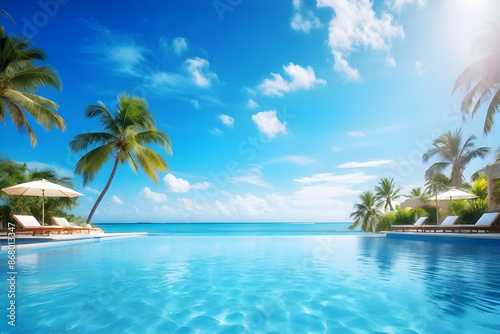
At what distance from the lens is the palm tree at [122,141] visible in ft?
48.5

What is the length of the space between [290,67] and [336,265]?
10639mm

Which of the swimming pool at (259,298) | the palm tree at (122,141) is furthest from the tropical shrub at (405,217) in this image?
the palm tree at (122,141)

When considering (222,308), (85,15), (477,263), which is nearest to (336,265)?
(477,263)

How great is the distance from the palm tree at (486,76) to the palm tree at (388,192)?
32.4 ft

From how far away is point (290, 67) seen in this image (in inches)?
571

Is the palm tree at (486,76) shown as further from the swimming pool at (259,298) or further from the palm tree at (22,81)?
the palm tree at (22,81)

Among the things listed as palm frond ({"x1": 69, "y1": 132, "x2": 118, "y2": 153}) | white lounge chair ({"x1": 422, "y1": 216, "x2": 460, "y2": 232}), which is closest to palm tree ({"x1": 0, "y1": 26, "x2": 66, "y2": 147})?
palm frond ({"x1": 69, "y1": 132, "x2": 118, "y2": 153})

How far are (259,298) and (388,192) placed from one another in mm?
21498

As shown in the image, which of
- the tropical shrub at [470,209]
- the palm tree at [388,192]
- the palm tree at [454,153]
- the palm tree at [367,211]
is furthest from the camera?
the palm tree at [367,211]

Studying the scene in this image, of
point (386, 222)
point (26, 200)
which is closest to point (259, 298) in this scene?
point (26, 200)

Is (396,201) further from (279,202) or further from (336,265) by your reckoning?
(336,265)

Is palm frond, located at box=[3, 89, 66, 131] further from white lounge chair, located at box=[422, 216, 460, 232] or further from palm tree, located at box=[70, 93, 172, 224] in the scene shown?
white lounge chair, located at box=[422, 216, 460, 232]

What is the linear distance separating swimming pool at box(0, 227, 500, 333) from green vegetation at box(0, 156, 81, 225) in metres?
8.96

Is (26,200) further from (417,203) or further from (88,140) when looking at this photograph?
(417,203)
